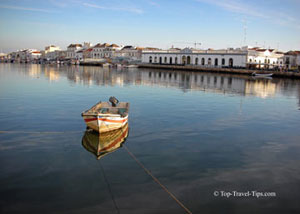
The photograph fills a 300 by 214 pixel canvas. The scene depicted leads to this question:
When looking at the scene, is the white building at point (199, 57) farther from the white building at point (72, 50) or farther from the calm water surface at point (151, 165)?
the white building at point (72, 50)

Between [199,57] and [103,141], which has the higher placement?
[199,57]

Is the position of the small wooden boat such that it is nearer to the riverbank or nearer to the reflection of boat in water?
the reflection of boat in water

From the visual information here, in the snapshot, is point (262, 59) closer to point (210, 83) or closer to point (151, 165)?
point (210, 83)

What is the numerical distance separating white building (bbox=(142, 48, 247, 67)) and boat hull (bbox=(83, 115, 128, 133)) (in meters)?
62.1

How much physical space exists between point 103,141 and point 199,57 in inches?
2790

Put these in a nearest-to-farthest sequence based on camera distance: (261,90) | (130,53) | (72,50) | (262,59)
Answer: (261,90)
(262,59)
(130,53)
(72,50)

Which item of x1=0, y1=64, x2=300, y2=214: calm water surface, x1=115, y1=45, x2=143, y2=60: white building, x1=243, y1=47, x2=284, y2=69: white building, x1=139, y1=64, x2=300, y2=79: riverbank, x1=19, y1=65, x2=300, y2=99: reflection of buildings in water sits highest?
x1=115, y1=45, x2=143, y2=60: white building

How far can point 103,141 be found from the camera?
1114 cm

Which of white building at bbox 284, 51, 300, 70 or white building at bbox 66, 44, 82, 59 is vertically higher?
white building at bbox 66, 44, 82, 59

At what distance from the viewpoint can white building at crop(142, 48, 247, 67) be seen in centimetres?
6931

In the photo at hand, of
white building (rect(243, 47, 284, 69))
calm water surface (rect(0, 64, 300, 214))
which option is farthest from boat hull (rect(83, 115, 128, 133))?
white building (rect(243, 47, 284, 69))

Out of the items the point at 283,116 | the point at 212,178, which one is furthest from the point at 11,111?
the point at 283,116

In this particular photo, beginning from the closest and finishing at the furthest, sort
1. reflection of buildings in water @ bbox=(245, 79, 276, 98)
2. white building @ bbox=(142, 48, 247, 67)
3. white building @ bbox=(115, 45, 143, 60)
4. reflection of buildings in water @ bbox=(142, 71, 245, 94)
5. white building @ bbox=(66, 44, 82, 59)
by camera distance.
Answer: reflection of buildings in water @ bbox=(245, 79, 276, 98) → reflection of buildings in water @ bbox=(142, 71, 245, 94) → white building @ bbox=(142, 48, 247, 67) → white building @ bbox=(115, 45, 143, 60) → white building @ bbox=(66, 44, 82, 59)

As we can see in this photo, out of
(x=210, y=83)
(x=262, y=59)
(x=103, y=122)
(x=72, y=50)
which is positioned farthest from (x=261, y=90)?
(x=72, y=50)
